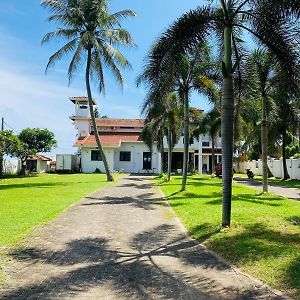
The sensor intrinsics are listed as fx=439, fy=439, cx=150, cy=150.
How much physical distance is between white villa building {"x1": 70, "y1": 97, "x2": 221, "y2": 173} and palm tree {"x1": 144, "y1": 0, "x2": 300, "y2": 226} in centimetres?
3157

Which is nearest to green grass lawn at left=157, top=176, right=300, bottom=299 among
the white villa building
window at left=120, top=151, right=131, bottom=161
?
the white villa building

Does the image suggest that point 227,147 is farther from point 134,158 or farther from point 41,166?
point 41,166

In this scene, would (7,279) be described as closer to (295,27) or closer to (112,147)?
(295,27)

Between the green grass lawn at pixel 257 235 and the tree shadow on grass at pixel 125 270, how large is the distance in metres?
0.45

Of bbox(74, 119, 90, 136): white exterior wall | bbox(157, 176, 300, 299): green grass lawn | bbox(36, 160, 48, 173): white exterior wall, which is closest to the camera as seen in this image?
bbox(157, 176, 300, 299): green grass lawn

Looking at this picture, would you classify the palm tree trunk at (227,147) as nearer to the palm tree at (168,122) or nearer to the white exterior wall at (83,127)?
the palm tree at (168,122)

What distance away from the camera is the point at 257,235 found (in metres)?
9.40

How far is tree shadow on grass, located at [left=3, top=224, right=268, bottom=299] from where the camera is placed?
5906 millimetres

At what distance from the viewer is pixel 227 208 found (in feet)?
34.2

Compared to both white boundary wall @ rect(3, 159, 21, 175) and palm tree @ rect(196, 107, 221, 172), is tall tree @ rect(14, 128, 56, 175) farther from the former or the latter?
palm tree @ rect(196, 107, 221, 172)

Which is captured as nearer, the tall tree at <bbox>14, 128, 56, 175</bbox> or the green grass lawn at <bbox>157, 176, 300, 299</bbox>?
the green grass lawn at <bbox>157, 176, 300, 299</bbox>

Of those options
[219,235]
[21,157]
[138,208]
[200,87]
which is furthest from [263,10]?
[21,157]

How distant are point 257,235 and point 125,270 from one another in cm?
359

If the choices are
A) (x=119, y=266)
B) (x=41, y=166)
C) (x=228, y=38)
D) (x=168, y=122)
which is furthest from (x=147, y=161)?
(x=119, y=266)
